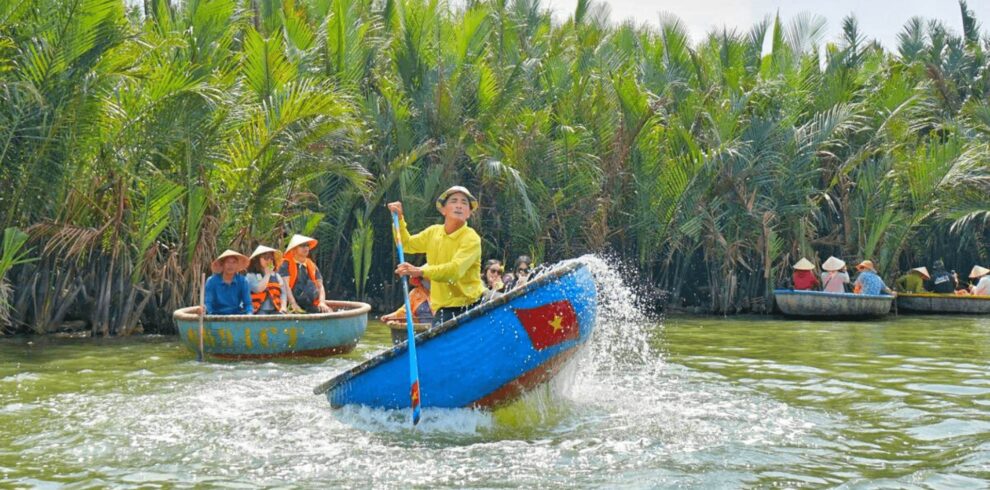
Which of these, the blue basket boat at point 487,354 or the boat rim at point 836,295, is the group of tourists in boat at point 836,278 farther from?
the blue basket boat at point 487,354

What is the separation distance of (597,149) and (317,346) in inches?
336

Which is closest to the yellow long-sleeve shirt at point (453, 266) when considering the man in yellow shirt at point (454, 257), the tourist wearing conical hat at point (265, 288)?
the man in yellow shirt at point (454, 257)

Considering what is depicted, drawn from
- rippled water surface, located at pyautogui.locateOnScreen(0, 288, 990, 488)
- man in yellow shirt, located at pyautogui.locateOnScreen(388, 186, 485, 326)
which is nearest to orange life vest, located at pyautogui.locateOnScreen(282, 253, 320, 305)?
rippled water surface, located at pyautogui.locateOnScreen(0, 288, 990, 488)

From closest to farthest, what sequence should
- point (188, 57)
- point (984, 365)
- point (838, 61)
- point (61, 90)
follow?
point (984, 365) < point (61, 90) < point (188, 57) < point (838, 61)

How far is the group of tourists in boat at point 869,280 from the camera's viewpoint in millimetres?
17109

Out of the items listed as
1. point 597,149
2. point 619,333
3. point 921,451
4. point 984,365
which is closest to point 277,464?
point 921,451

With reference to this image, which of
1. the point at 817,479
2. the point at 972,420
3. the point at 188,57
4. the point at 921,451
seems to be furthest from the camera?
the point at 188,57

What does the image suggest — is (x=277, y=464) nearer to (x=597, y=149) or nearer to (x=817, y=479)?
(x=817, y=479)

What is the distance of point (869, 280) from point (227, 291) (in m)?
11.2

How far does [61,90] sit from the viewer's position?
10.6m

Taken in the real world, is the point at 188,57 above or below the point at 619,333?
above

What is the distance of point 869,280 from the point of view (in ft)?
55.7

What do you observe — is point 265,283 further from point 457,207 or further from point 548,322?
point 548,322

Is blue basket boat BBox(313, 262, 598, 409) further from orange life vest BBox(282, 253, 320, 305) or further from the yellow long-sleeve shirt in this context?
orange life vest BBox(282, 253, 320, 305)
